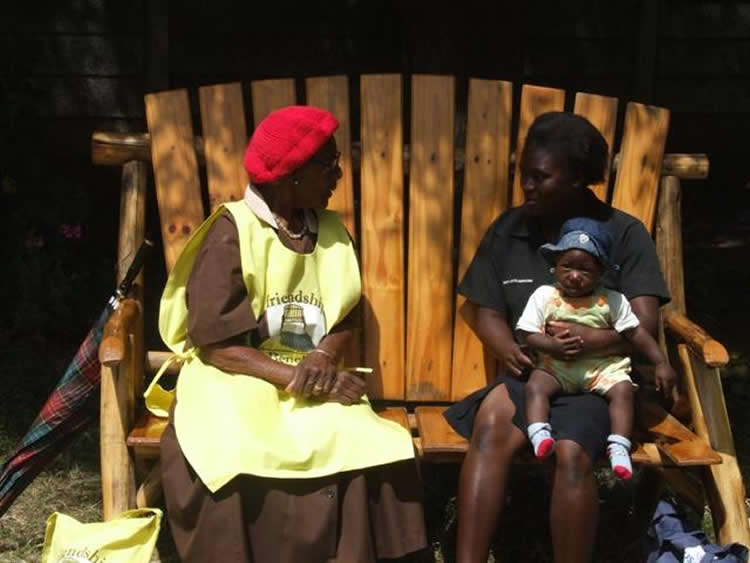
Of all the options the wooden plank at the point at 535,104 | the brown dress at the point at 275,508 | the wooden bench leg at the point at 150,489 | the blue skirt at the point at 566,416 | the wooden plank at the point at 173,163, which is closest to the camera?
the brown dress at the point at 275,508

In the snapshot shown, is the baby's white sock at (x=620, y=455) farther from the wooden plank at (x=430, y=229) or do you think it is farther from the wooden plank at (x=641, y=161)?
the wooden plank at (x=641, y=161)

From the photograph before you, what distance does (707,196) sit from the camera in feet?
26.0

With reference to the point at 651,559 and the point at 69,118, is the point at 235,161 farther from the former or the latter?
the point at 69,118

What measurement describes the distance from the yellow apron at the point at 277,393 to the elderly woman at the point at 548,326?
0.26 m

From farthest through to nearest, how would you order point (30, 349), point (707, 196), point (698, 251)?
point (707, 196) → point (698, 251) → point (30, 349)

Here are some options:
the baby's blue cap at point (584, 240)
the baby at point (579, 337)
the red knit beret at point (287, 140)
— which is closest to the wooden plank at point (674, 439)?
the baby at point (579, 337)

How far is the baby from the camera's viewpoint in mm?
3486

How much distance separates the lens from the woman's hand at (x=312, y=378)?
3.53 meters

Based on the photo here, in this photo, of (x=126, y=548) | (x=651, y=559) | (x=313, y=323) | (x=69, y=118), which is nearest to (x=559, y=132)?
(x=313, y=323)

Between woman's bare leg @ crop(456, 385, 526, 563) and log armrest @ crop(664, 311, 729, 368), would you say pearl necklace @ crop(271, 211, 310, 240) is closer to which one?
woman's bare leg @ crop(456, 385, 526, 563)

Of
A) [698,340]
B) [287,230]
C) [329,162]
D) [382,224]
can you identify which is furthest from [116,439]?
[698,340]

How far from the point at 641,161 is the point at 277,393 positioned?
1530mm

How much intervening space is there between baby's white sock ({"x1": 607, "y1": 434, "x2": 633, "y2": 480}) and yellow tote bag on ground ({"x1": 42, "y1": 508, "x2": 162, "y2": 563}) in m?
1.31

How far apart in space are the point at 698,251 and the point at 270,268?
4.15 m
